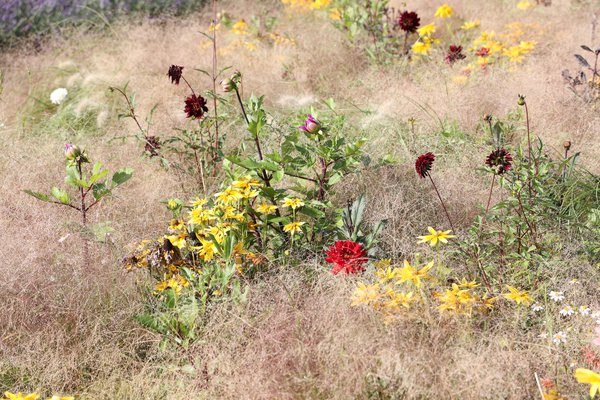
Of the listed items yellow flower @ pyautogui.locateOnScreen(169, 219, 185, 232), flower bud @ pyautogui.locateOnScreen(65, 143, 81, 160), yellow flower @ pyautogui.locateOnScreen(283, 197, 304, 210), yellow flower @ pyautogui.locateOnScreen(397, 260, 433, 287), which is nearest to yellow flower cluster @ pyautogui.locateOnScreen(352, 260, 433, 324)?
yellow flower @ pyautogui.locateOnScreen(397, 260, 433, 287)

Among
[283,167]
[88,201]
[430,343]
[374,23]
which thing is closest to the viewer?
[430,343]

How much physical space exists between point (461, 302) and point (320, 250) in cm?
69

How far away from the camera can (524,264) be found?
2.47m

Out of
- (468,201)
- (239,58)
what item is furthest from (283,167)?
(239,58)

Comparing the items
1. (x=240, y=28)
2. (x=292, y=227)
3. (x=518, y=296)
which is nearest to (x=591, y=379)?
(x=518, y=296)

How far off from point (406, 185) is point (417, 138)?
565mm

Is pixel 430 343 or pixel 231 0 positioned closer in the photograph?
pixel 430 343

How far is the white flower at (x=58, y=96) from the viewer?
15.4ft

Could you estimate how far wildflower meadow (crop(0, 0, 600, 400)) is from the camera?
2129 millimetres

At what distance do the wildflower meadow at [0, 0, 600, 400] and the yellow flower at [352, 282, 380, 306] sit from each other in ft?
0.04

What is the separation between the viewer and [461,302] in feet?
7.23

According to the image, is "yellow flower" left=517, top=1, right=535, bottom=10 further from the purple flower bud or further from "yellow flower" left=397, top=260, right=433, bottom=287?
"yellow flower" left=397, top=260, right=433, bottom=287

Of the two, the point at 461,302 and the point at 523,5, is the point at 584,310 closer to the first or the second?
the point at 461,302

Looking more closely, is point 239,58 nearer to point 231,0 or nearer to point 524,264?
point 231,0
